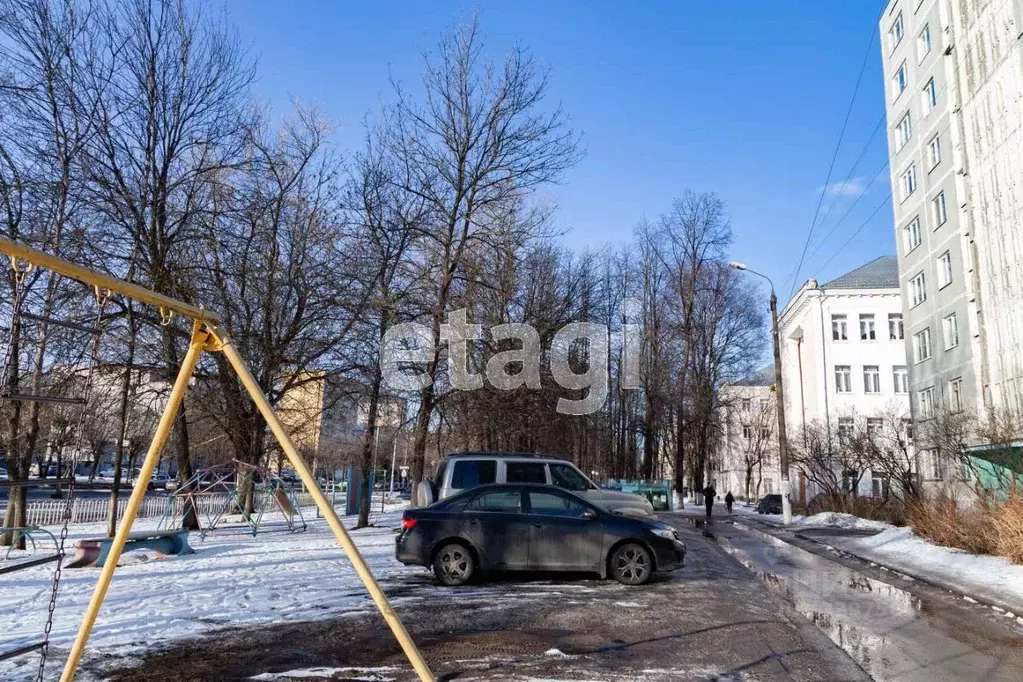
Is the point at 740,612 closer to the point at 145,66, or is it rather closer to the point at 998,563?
the point at 998,563

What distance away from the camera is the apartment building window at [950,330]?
3109 cm

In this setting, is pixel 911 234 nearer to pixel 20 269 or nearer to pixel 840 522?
pixel 840 522

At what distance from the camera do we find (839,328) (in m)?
51.8

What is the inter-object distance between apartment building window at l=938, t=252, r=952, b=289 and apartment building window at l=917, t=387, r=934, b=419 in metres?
4.83

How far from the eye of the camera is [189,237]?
15.8 meters

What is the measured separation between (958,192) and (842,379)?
23.5 m

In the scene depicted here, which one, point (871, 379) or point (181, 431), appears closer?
point (181, 431)

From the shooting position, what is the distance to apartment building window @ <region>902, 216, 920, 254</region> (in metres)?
35.5

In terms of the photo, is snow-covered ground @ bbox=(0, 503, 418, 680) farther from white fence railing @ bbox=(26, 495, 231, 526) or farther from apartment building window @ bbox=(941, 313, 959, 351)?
apartment building window @ bbox=(941, 313, 959, 351)

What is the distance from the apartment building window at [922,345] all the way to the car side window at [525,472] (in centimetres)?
2616

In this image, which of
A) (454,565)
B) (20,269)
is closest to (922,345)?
(454,565)

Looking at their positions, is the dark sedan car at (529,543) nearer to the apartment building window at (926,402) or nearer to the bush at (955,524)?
the bush at (955,524)

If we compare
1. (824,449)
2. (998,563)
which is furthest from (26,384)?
(824,449)

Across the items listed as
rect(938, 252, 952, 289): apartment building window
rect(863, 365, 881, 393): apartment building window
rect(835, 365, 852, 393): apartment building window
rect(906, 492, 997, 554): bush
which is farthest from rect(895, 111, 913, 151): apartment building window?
rect(906, 492, 997, 554): bush
